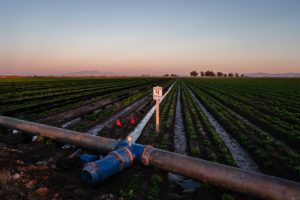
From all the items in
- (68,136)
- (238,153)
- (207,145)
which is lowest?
(238,153)

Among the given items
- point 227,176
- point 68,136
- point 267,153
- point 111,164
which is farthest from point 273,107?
point 111,164

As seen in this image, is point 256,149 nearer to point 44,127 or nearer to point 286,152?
point 286,152

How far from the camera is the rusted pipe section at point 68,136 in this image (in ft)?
23.1

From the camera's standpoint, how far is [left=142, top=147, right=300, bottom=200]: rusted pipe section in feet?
14.5

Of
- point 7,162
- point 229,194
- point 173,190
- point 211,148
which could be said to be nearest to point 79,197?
point 173,190

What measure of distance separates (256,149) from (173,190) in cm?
434

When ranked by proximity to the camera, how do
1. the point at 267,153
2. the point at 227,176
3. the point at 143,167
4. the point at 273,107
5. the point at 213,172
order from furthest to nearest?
the point at 273,107
the point at 267,153
the point at 143,167
the point at 213,172
the point at 227,176

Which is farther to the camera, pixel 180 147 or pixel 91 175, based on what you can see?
pixel 180 147

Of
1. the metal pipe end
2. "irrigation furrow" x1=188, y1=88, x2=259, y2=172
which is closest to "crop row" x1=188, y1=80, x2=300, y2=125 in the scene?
"irrigation furrow" x1=188, y1=88, x2=259, y2=172

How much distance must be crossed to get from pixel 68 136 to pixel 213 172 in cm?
483

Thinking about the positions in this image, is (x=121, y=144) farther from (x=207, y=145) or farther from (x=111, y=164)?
(x=207, y=145)

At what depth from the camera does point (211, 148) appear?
8.39m

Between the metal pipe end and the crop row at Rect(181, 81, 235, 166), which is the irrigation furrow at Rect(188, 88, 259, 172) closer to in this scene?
the crop row at Rect(181, 81, 235, 166)

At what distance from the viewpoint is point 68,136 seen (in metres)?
7.82
